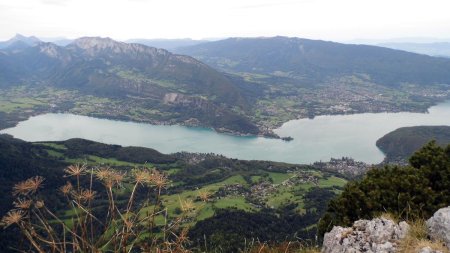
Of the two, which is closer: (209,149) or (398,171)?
(398,171)

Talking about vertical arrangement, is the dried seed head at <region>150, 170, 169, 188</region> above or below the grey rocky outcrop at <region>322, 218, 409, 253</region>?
above

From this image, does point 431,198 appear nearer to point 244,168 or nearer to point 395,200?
point 395,200

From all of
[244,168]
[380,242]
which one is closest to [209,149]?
[244,168]

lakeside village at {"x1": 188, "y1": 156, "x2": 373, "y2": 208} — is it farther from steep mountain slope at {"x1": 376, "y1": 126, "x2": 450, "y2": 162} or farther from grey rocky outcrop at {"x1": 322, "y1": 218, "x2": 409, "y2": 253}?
grey rocky outcrop at {"x1": 322, "y1": 218, "x2": 409, "y2": 253}

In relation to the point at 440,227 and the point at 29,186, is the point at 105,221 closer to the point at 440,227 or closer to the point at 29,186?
the point at 29,186

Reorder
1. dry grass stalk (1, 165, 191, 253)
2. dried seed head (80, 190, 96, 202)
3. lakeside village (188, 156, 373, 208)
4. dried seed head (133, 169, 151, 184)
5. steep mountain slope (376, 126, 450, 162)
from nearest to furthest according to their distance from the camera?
dry grass stalk (1, 165, 191, 253)
dried seed head (133, 169, 151, 184)
dried seed head (80, 190, 96, 202)
lakeside village (188, 156, 373, 208)
steep mountain slope (376, 126, 450, 162)

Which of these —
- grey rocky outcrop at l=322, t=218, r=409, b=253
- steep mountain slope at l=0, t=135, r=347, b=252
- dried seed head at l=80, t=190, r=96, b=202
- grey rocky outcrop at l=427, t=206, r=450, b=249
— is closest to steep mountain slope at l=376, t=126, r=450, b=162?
steep mountain slope at l=0, t=135, r=347, b=252
